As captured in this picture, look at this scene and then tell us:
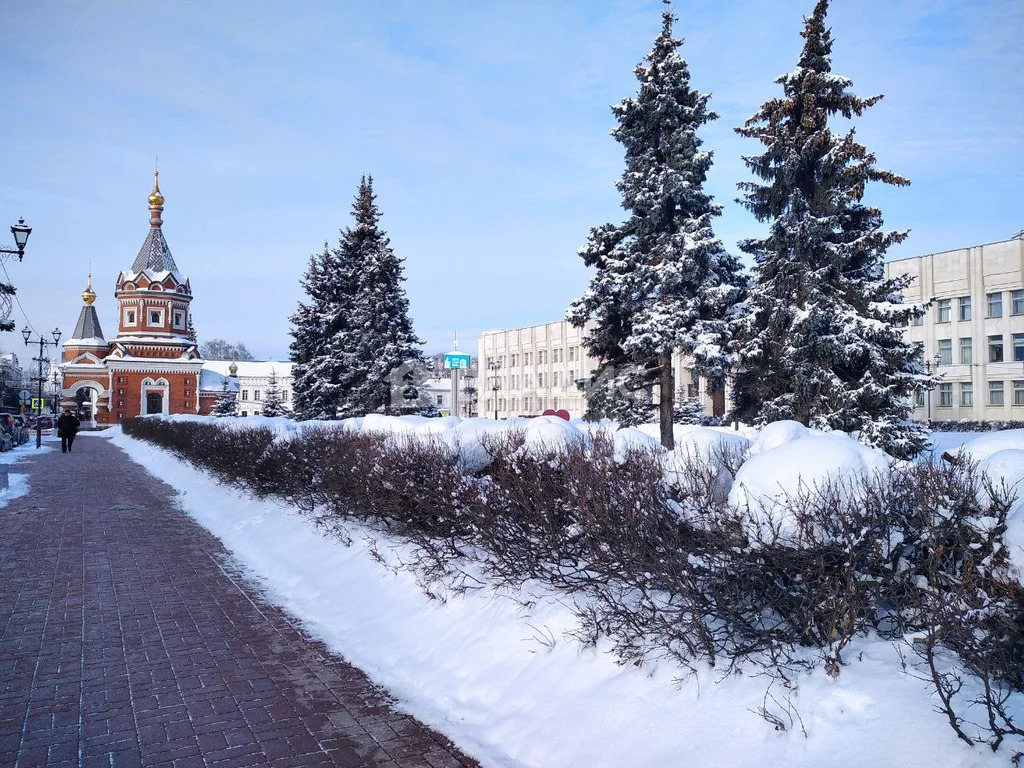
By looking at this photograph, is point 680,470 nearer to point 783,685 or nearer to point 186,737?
point 783,685

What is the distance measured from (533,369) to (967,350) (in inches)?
1823

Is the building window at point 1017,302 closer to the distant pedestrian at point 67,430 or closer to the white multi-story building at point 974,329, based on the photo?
the white multi-story building at point 974,329

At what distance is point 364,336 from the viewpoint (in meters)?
30.2

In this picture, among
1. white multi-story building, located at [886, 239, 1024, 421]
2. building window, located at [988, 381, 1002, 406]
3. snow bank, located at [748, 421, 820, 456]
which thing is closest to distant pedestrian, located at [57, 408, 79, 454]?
snow bank, located at [748, 421, 820, 456]

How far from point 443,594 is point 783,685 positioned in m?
3.55

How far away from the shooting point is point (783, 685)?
3.98 metres

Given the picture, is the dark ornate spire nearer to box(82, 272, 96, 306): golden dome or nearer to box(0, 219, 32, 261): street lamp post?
box(82, 272, 96, 306): golden dome

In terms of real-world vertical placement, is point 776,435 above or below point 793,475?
above

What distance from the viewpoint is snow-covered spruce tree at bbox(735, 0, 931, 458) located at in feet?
62.1

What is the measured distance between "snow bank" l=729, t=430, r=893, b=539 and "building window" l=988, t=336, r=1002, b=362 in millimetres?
53386

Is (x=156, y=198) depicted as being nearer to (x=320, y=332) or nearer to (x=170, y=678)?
(x=320, y=332)

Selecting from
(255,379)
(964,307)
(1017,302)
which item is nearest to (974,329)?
(964,307)

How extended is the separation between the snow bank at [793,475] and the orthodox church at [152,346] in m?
80.5

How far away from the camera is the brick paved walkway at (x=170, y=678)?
4.46 metres
